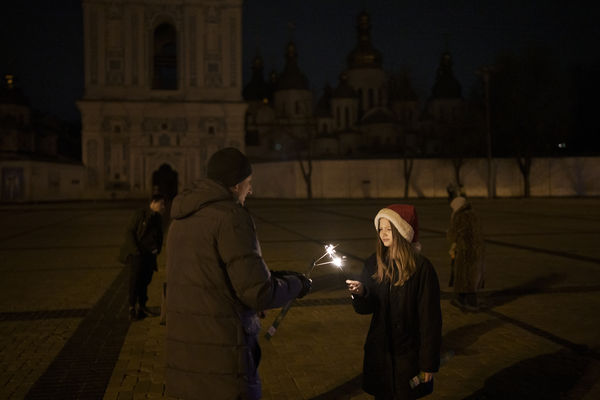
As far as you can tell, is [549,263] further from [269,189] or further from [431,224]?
[269,189]

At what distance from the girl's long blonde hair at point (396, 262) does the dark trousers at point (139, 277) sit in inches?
183

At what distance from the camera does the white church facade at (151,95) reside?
47062mm

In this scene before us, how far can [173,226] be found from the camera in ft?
10.6

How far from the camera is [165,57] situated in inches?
2012

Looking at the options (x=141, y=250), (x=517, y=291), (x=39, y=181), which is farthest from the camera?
(x=39, y=181)

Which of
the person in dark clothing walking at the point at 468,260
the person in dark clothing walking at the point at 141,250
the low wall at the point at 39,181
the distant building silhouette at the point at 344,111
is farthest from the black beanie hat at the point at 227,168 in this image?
the distant building silhouette at the point at 344,111

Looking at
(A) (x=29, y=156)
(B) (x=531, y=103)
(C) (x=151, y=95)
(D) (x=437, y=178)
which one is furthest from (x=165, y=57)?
(B) (x=531, y=103)

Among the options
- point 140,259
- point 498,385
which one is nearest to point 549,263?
point 498,385

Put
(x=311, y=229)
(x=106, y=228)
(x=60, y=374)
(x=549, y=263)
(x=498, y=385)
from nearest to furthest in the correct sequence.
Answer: (x=498, y=385) < (x=60, y=374) < (x=549, y=263) < (x=311, y=229) < (x=106, y=228)

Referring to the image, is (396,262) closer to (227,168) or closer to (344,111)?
(227,168)

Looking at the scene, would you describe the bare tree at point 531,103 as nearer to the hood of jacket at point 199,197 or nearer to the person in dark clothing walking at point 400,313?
the person in dark clothing walking at point 400,313

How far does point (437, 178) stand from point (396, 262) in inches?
1778

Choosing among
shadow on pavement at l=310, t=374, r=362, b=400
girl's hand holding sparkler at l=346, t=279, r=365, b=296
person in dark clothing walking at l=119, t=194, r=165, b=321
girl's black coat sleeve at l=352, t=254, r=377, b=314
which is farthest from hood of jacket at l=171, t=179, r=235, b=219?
person in dark clothing walking at l=119, t=194, r=165, b=321

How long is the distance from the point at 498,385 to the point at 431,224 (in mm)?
16726
